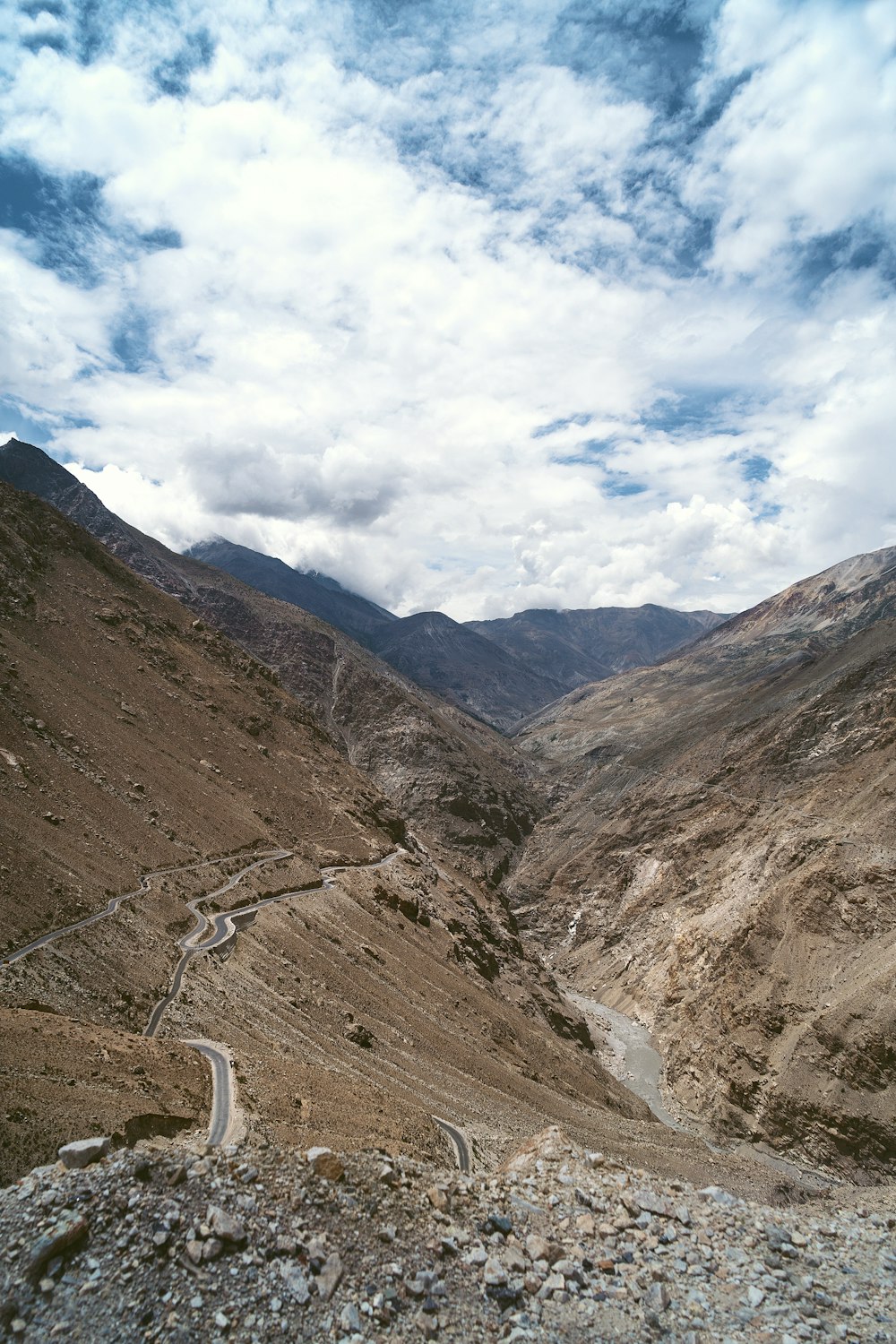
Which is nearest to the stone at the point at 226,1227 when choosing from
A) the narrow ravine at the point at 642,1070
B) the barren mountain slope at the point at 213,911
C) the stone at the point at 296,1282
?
the stone at the point at 296,1282

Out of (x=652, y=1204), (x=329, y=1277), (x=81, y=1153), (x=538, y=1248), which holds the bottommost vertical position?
(x=81, y=1153)

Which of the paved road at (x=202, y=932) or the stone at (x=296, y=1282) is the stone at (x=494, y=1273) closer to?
the stone at (x=296, y=1282)

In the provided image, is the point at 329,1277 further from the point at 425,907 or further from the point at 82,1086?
the point at 425,907

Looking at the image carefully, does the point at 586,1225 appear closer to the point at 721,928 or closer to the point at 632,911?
the point at 721,928

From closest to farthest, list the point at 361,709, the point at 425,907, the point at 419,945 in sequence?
the point at 419,945
the point at 425,907
the point at 361,709

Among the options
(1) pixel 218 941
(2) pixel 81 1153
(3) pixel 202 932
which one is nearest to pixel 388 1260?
(2) pixel 81 1153

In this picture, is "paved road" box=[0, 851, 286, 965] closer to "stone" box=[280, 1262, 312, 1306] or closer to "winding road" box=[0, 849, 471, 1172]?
"winding road" box=[0, 849, 471, 1172]

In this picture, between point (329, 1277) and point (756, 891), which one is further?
point (756, 891)
